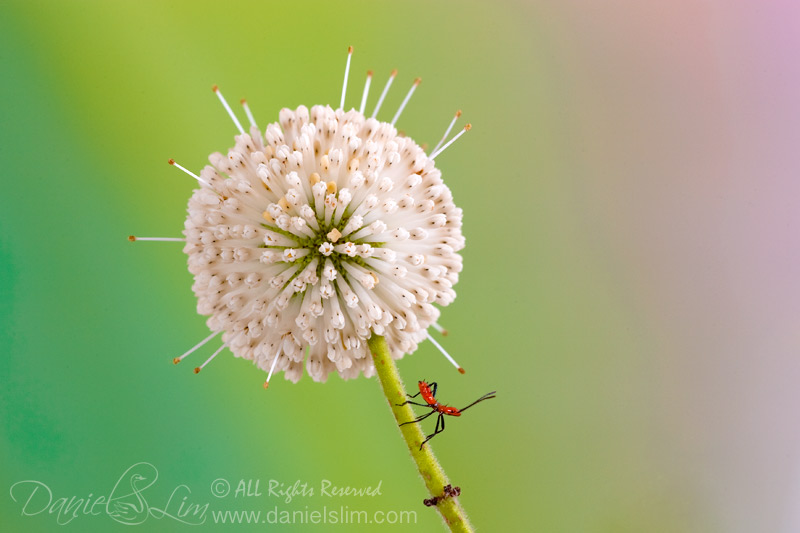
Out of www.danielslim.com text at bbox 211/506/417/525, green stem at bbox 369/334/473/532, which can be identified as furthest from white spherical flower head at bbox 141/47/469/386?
www.danielslim.com text at bbox 211/506/417/525

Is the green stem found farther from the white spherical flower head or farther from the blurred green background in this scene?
the blurred green background

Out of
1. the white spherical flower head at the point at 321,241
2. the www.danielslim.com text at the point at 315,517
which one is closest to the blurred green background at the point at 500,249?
the www.danielslim.com text at the point at 315,517

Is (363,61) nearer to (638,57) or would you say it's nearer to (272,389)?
(638,57)

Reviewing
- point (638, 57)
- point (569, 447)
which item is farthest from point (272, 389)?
point (638, 57)
